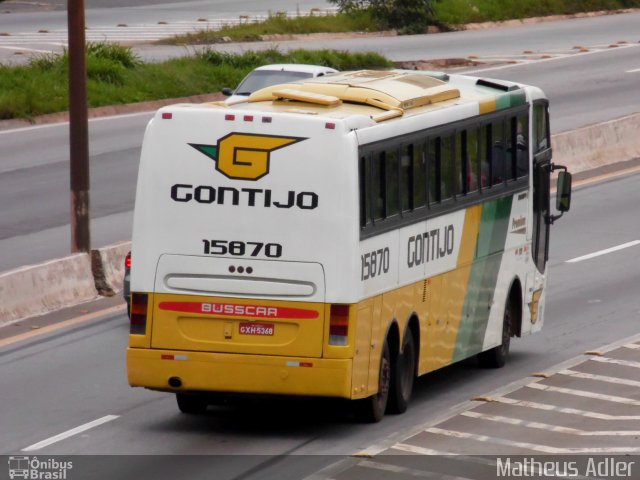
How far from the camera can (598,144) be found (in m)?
32.7

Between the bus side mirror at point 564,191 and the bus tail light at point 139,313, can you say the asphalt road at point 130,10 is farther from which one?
the bus tail light at point 139,313

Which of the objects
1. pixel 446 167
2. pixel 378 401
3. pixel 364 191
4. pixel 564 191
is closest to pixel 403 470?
pixel 378 401

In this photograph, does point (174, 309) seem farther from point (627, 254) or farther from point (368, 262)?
point (627, 254)

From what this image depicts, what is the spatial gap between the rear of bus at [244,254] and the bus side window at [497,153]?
3492 mm

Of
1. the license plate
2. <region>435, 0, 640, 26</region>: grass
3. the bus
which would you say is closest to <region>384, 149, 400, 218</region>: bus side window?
the bus

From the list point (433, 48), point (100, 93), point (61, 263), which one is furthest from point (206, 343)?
point (433, 48)

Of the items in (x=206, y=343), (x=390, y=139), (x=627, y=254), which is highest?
(x=390, y=139)

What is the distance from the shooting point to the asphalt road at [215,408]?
41.5 feet

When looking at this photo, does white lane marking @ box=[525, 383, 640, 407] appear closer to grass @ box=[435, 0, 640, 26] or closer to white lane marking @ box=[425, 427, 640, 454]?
white lane marking @ box=[425, 427, 640, 454]

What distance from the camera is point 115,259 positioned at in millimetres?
20531

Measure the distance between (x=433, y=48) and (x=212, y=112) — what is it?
34.4m

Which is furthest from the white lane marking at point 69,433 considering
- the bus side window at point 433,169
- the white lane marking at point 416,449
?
the bus side window at point 433,169

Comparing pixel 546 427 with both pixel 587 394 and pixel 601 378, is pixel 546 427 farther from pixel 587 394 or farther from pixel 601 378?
pixel 601 378

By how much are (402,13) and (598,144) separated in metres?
20.7
